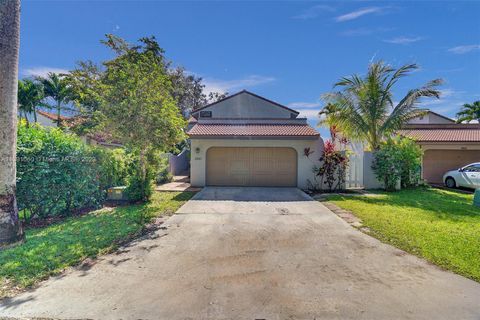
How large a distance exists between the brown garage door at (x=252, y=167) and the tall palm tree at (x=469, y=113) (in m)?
27.4

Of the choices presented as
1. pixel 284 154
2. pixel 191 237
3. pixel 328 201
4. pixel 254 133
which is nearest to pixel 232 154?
pixel 254 133

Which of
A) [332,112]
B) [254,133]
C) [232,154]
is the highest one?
[332,112]

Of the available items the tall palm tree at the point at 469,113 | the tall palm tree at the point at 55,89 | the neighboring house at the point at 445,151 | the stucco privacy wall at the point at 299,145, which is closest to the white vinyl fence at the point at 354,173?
the stucco privacy wall at the point at 299,145

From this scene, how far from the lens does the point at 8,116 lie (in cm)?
486

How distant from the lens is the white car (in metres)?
13.1

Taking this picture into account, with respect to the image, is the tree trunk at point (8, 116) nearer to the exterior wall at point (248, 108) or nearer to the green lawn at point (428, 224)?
the green lawn at point (428, 224)

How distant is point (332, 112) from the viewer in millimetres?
14000

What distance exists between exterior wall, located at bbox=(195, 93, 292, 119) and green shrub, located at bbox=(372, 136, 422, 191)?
1123 cm

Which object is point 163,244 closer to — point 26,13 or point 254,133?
point 26,13

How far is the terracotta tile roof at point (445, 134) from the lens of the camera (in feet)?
52.1

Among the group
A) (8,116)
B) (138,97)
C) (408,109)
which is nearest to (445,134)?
(408,109)

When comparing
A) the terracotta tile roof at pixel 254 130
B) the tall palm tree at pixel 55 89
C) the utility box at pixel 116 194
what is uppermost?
the tall palm tree at pixel 55 89

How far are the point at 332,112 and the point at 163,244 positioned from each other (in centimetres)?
1216

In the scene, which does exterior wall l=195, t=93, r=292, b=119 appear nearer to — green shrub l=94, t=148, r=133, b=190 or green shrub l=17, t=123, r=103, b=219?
green shrub l=94, t=148, r=133, b=190
